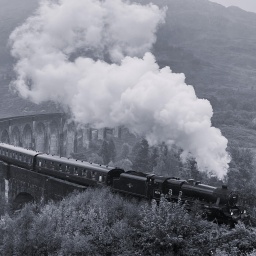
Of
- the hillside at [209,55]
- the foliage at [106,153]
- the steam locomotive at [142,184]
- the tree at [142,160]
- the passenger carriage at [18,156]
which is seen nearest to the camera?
the steam locomotive at [142,184]

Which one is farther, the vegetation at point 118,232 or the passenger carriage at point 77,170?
the passenger carriage at point 77,170

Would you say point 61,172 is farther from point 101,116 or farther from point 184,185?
point 101,116

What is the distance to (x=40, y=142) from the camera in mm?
66375

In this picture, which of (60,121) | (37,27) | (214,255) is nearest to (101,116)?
(214,255)

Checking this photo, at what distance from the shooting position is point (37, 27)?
3216 inches

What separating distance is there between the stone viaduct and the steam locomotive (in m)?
0.77

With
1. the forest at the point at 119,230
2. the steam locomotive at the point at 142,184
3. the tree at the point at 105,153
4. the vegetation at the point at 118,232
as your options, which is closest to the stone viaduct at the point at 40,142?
the steam locomotive at the point at 142,184

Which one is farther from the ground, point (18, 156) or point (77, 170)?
point (77, 170)

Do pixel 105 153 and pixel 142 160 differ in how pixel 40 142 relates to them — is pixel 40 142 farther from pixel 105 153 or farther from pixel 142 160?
pixel 142 160

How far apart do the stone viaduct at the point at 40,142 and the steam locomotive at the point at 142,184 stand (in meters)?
0.77

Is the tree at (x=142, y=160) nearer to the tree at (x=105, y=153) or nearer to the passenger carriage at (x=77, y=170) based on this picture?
the tree at (x=105, y=153)

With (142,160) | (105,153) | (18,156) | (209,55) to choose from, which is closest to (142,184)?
(18,156)

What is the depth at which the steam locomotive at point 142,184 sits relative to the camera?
15.0 m

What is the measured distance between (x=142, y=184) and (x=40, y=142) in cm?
5102
